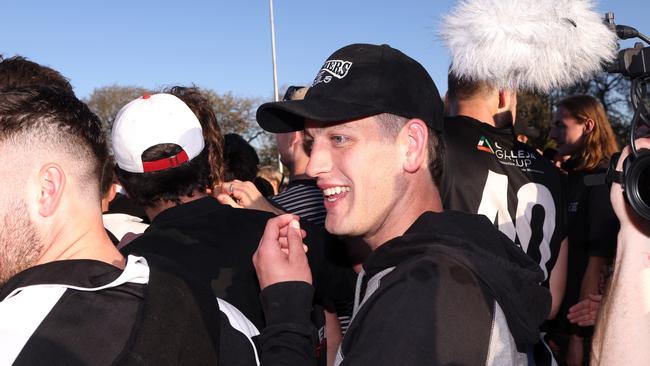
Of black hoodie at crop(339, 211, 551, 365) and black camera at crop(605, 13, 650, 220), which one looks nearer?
black hoodie at crop(339, 211, 551, 365)

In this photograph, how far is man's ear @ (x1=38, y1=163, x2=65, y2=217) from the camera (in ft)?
6.17

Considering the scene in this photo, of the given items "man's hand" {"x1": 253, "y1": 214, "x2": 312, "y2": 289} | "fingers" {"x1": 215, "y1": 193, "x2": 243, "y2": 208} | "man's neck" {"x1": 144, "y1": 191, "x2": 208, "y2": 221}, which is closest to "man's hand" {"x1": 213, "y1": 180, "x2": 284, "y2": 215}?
"fingers" {"x1": 215, "y1": 193, "x2": 243, "y2": 208}

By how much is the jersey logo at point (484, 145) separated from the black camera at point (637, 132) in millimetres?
1749

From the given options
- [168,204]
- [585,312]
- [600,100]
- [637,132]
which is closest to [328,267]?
[168,204]

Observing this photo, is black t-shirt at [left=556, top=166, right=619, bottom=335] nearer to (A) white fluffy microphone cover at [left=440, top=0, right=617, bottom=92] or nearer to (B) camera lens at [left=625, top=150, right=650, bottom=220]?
(A) white fluffy microphone cover at [left=440, top=0, right=617, bottom=92]

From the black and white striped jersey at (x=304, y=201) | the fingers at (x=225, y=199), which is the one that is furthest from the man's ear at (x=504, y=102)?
the fingers at (x=225, y=199)

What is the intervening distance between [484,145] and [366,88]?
175 centimetres

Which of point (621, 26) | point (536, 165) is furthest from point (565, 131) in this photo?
point (621, 26)

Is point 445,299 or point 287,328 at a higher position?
point 445,299

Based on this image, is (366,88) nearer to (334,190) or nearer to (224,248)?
(334,190)

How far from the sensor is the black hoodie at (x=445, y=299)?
163 cm

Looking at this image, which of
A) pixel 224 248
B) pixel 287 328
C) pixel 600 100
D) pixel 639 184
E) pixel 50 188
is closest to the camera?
pixel 639 184

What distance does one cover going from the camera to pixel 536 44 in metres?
2.32

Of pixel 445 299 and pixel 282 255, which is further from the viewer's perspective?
pixel 282 255
